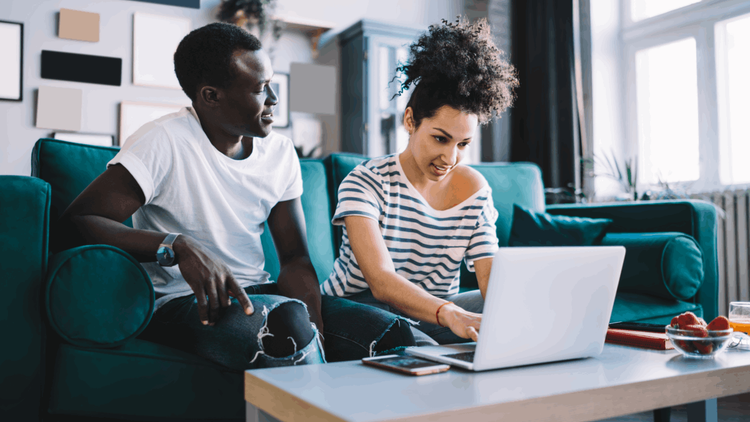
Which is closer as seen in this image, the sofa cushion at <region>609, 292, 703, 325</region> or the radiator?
the sofa cushion at <region>609, 292, 703, 325</region>

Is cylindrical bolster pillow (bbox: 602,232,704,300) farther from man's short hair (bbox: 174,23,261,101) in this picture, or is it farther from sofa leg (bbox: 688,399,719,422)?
man's short hair (bbox: 174,23,261,101)

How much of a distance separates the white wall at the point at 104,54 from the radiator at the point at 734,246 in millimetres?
2543

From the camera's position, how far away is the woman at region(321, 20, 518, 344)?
4.24ft

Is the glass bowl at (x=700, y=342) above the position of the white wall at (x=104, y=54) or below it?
below

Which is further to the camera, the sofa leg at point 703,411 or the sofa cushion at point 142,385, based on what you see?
the sofa cushion at point 142,385

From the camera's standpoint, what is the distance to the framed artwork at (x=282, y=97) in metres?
4.07

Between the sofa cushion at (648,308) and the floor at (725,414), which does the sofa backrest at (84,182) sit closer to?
the sofa cushion at (648,308)

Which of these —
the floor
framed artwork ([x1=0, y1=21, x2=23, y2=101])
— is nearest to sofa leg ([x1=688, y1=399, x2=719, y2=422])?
the floor

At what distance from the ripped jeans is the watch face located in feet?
0.35

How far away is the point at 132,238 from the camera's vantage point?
1078mm

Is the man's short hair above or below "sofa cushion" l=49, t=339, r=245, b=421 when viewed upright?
above

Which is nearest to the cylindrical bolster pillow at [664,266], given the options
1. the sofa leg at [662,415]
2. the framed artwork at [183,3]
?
the sofa leg at [662,415]

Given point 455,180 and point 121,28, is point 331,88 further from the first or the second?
point 455,180

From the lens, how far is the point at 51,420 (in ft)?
3.48
